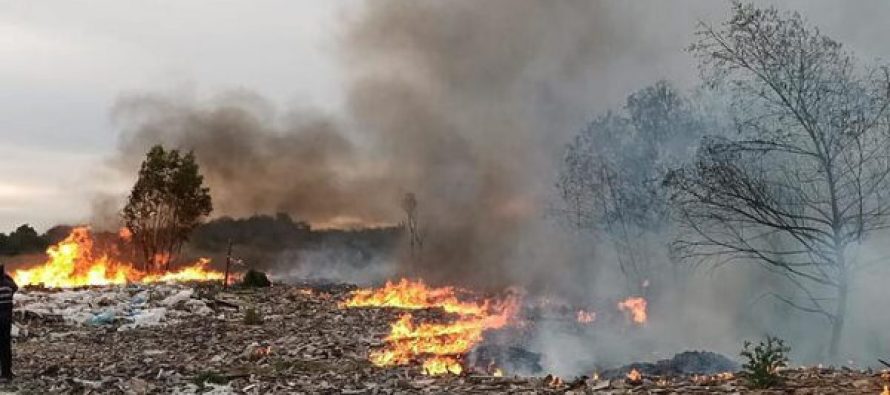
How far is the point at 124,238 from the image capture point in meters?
51.0

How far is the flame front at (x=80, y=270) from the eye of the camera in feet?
128

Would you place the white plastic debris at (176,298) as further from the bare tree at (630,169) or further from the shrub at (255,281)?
the bare tree at (630,169)

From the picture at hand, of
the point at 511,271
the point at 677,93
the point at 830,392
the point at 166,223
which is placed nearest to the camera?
the point at 830,392

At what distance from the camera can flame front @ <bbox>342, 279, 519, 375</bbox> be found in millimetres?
13746

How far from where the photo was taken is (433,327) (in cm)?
1912

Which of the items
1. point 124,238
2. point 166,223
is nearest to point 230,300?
point 166,223

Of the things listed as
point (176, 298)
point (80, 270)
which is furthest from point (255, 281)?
point (80, 270)

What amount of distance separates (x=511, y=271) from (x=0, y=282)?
108 ft

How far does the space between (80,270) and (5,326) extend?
98.7 ft

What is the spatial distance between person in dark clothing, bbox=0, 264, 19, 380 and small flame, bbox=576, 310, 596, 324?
1596 cm

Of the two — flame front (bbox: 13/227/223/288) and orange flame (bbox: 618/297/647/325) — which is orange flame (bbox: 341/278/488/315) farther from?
flame front (bbox: 13/227/223/288)

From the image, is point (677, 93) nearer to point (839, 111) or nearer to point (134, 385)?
point (839, 111)

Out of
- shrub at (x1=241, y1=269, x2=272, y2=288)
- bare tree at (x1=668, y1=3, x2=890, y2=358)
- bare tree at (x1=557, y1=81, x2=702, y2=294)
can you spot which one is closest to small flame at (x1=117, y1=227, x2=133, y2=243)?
shrub at (x1=241, y1=269, x2=272, y2=288)

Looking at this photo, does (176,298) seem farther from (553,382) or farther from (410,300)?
(553,382)
